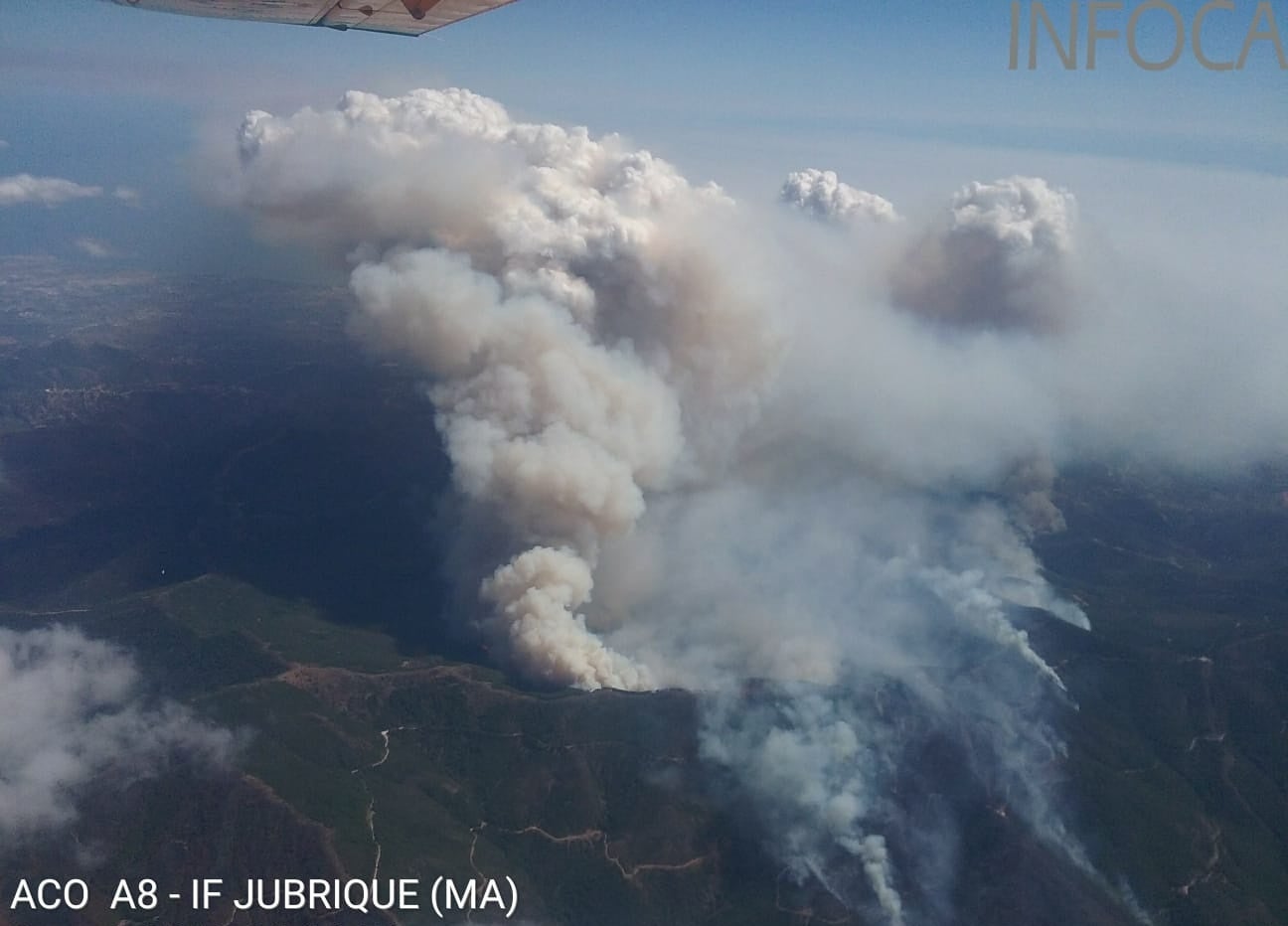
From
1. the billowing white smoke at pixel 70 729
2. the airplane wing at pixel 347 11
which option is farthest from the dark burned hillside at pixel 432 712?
the airplane wing at pixel 347 11

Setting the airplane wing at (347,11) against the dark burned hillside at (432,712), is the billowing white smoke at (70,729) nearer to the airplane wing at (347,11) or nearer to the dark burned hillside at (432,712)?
the dark burned hillside at (432,712)

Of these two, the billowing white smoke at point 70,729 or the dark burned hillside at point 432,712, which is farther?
the billowing white smoke at point 70,729

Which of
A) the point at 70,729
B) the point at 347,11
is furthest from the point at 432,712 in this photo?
the point at 347,11

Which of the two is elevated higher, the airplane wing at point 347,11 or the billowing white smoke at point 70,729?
the airplane wing at point 347,11

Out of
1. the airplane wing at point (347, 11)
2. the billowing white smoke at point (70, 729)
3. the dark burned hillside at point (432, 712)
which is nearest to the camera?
the airplane wing at point (347, 11)

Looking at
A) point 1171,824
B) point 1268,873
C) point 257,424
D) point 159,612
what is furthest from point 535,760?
point 257,424

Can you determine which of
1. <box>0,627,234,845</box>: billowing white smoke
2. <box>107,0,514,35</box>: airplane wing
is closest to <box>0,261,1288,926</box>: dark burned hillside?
<box>0,627,234,845</box>: billowing white smoke

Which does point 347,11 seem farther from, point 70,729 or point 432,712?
point 70,729

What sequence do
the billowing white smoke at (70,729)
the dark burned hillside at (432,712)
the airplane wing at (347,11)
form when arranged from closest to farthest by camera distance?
1. the airplane wing at (347,11)
2. the dark burned hillside at (432,712)
3. the billowing white smoke at (70,729)
